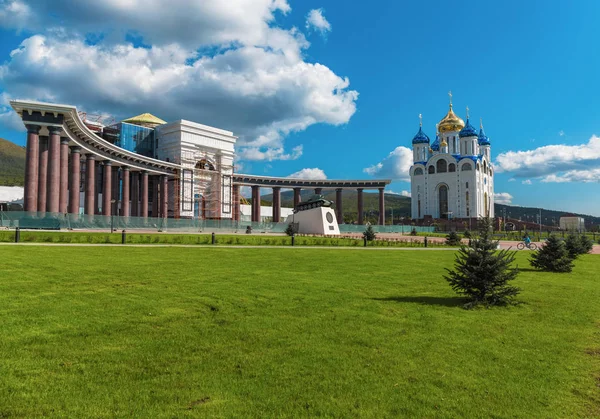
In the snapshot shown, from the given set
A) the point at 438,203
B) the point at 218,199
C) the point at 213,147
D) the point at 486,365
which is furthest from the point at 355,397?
the point at 438,203

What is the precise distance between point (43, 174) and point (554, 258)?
1905 inches

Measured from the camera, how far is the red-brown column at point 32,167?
145 feet

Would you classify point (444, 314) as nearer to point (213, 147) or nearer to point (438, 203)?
point (213, 147)

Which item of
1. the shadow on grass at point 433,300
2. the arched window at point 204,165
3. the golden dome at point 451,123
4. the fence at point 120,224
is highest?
the golden dome at point 451,123

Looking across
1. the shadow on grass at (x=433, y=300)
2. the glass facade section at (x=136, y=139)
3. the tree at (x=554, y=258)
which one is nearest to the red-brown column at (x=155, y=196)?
the glass facade section at (x=136, y=139)

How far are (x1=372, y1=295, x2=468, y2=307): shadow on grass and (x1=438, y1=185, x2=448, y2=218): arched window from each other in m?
108

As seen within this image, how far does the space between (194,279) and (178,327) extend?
19.3ft

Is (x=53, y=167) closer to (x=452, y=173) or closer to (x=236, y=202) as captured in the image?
(x=236, y=202)

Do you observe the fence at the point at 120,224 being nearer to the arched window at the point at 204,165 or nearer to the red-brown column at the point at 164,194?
the red-brown column at the point at 164,194

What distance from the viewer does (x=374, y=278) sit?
15.4m

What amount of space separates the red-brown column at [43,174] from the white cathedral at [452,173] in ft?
300

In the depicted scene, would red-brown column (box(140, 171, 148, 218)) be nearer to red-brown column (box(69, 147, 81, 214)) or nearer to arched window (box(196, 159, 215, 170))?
red-brown column (box(69, 147, 81, 214))

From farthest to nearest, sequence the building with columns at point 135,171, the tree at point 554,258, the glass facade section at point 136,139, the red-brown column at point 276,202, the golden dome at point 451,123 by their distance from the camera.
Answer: the golden dome at point 451,123
the red-brown column at point 276,202
the glass facade section at point 136,139
the building with columns at point 135,171
the tree at point 554,258

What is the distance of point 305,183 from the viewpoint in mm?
94000
